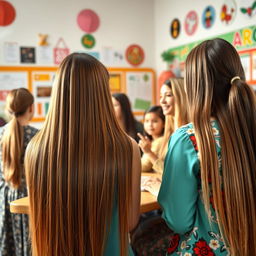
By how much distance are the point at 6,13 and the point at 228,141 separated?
322cm

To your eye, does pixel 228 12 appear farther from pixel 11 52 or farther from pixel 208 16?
pixel 11 52

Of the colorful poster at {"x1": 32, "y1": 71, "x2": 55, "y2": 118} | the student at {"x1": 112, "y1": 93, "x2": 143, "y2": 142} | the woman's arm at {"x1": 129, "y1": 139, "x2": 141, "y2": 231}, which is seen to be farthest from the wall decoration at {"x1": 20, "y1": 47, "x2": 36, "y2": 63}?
the woman's arm at {"x1": 129, "y1": 139, "x2": 141, "y2": 231}

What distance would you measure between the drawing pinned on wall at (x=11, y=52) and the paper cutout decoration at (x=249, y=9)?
233 cm

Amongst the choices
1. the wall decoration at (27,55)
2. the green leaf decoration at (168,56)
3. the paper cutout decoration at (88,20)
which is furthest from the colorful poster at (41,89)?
the green leaf decoration at (168,56)

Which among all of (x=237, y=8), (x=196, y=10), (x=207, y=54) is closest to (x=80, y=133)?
(x=207, y=54)

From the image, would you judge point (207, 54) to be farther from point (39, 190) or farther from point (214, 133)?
point (39, 190)

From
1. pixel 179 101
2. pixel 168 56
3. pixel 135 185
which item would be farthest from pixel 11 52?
pixel 135 185

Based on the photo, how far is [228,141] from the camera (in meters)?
1.06

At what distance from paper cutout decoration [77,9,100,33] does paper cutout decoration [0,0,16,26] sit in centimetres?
74

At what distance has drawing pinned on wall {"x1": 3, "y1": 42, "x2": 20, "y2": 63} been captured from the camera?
3592mm

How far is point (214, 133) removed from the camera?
1.08 m

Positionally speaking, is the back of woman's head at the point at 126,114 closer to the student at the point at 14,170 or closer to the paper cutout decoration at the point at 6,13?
the student at the point at 14,170

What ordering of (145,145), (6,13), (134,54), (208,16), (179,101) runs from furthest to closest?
1. (134,54)
2. (6,13)
3. (208,16)
4. (179,101)
5. (145,145)

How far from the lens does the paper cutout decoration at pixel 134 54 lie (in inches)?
166
